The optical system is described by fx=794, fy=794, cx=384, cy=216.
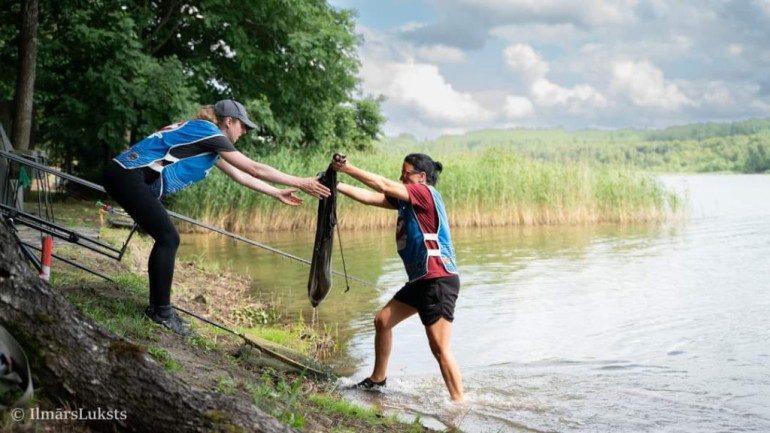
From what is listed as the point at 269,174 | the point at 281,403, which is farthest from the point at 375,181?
the point at 281,403

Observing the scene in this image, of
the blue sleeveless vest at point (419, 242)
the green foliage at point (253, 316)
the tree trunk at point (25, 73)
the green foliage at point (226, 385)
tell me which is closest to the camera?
the green foliage at point (226, 385)

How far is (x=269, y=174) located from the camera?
6219 mm

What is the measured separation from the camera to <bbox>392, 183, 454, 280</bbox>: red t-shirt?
6.47 meters

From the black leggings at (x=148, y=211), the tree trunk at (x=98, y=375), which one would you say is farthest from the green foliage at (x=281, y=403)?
the black leggings at (x=148, y=211)

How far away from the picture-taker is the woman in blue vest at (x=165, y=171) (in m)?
5.97

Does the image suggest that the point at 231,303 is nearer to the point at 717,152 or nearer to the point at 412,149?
the point at 412,149

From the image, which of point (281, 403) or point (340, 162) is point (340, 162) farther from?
point (281, 403)

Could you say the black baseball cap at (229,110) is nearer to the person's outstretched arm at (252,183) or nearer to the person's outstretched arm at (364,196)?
the person's outstretched arm at (252,183)

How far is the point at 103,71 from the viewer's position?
23281 mm

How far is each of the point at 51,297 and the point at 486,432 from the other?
11.6 ft

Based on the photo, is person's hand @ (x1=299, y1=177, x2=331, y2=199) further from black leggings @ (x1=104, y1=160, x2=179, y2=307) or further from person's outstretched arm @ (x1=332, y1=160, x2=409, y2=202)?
black leggings @ (x1=104, y1=160, x2=179, y2=307)

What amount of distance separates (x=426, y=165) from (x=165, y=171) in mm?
2144

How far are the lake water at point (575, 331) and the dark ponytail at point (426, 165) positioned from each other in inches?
77.6

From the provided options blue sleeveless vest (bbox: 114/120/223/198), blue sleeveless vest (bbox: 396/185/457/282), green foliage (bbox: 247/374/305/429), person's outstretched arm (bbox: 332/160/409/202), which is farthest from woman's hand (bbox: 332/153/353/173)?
green foliage (bbox: 247/374/305/429)
